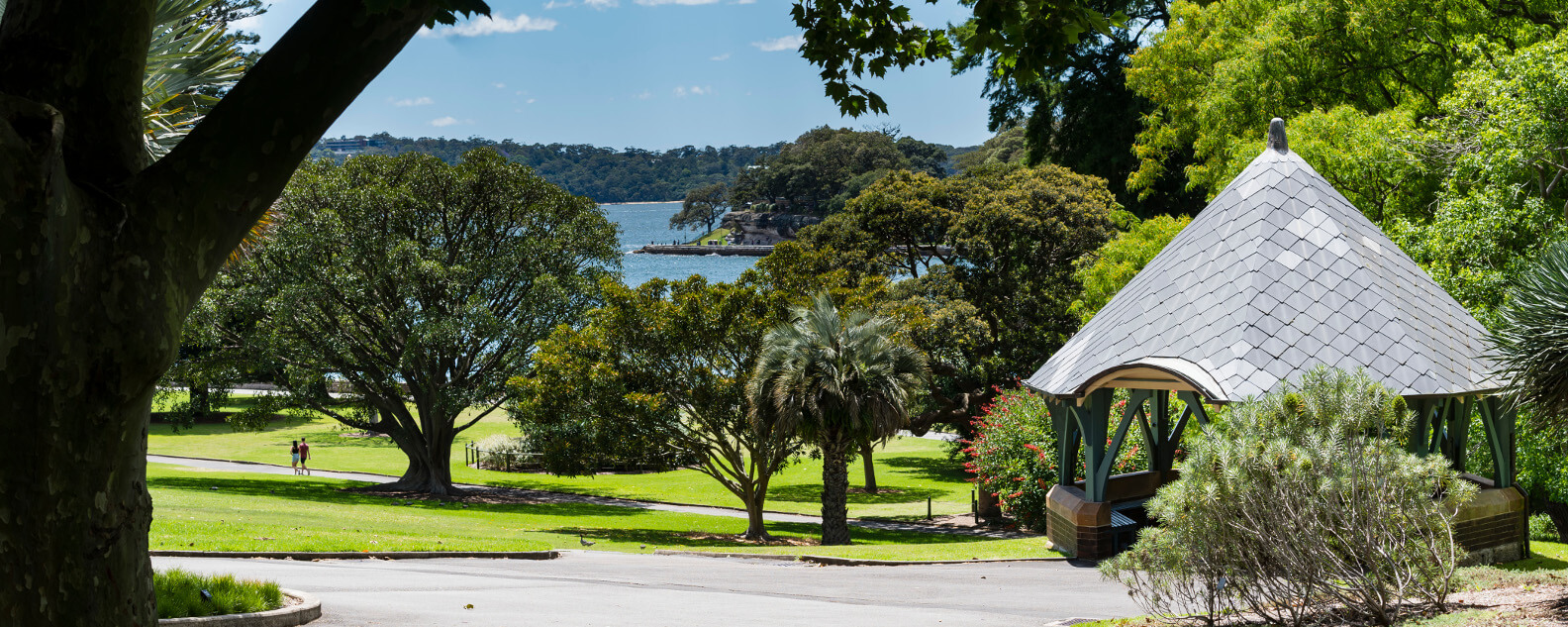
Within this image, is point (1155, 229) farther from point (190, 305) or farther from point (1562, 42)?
point (190, 305)

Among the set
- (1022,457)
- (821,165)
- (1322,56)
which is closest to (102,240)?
(1022,457)

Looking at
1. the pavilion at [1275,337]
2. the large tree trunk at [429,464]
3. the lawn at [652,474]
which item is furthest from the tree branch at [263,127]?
the large tree trunk at [429,464]

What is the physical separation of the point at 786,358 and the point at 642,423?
514cm

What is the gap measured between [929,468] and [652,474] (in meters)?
10.9

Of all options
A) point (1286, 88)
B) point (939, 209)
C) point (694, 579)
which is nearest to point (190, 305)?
point (694, 579)

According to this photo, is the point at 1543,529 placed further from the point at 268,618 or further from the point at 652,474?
the point at 652,474

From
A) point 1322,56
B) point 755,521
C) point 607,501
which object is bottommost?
point 607,501

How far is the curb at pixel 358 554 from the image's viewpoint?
13.5m

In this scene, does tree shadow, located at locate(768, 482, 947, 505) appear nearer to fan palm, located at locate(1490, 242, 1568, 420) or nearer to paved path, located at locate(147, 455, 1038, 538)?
paved path, located at locate(147, 455, 1038, 538)

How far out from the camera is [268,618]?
332 inches

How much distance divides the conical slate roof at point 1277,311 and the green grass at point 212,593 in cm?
1080

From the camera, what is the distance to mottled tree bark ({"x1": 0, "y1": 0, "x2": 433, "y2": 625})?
3.78 meters

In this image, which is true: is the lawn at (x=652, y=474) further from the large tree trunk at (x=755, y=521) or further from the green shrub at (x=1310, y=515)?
the green shrub at (x=1310, y=515)

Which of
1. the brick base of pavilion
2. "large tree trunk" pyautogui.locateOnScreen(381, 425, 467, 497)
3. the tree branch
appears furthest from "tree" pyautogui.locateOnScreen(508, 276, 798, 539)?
the tree branch
